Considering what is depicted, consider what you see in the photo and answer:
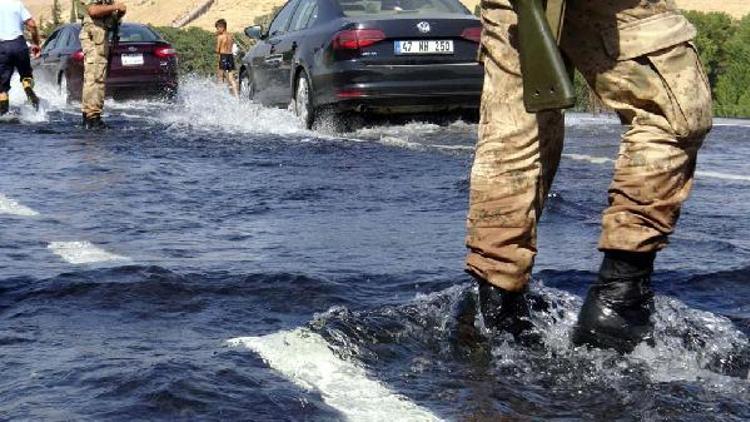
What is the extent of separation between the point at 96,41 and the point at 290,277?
928 centimetres

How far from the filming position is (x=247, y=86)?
14969 millimetres

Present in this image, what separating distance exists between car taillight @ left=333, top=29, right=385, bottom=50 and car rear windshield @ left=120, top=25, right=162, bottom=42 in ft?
33.3

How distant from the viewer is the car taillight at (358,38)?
35.3 ft

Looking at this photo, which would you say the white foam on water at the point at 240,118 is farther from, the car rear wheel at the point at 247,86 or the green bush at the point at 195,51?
the green bush at the point at 195,51

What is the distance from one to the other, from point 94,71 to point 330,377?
10353mm

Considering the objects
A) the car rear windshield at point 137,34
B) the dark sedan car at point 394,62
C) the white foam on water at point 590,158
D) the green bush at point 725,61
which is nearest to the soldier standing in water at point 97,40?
the dark sedan car at point 394,62

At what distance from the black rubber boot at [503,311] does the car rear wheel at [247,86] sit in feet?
35.6

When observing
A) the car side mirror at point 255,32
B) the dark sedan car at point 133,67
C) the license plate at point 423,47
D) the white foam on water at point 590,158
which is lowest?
the dark sedan car at point 133,67

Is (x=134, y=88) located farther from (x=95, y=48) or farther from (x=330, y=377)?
(x=330, y=377)

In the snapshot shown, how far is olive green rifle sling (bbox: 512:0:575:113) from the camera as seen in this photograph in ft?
10.2

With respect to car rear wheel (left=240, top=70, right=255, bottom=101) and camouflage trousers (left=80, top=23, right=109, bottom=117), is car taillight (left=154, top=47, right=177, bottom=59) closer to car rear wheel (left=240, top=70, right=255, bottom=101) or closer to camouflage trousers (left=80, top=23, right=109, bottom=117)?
car rear wheel (left=240, top=70, right=255, bottom=101)

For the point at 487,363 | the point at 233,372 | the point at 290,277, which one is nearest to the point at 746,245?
the point at 290,277

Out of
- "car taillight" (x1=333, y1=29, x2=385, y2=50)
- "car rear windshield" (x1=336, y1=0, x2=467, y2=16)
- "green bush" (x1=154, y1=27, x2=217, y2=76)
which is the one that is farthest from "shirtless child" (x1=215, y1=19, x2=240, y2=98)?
"car taillight" (x1=333, y1=29, x2=385, y2=50)

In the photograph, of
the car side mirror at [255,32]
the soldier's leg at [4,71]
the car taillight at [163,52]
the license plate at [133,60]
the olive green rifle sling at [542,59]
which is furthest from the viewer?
the car taillight at [163,52]
